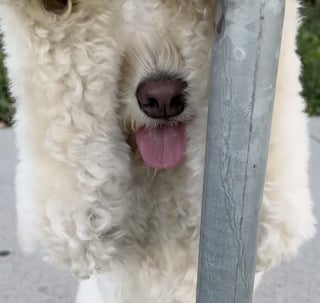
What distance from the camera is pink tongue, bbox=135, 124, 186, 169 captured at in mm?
1965

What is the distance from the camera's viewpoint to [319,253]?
371 centimetres

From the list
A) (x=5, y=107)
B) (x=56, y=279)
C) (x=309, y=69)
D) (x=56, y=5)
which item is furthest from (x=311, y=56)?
(x=56, y=5)

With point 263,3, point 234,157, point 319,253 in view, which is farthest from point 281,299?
point 263,3

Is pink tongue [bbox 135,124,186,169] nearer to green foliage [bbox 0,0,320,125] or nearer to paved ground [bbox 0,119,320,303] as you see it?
paved ground [bbox 0,119,320,303]

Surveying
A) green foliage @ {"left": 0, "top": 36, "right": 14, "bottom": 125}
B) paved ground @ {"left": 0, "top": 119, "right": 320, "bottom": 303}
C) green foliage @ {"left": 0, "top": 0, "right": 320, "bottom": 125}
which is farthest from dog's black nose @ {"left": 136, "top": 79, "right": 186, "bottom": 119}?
green foliage @ {"left": 0, "top": 36, "right": 14, "bottom": 125}

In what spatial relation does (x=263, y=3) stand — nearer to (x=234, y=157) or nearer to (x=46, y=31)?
(x=234, y=157)

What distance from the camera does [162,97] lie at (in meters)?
1.88

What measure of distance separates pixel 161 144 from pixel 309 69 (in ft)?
16.2

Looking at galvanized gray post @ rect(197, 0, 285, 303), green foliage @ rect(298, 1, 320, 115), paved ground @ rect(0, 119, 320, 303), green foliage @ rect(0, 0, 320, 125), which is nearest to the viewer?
galvanized gray post @ rect(197, 0, 285, 303)

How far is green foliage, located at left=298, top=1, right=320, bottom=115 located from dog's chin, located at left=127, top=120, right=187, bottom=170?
12.5 ft

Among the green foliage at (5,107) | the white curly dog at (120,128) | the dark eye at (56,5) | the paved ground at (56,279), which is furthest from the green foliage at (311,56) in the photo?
the dark eye at (56,5)

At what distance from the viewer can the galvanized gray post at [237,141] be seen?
1.51 meters

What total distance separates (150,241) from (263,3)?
99 centimetres

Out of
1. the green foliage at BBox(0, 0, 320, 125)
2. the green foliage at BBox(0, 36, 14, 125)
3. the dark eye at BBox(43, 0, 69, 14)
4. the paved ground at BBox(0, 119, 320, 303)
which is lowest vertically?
the paved ground at BBox(0, 119, 320, 303)
